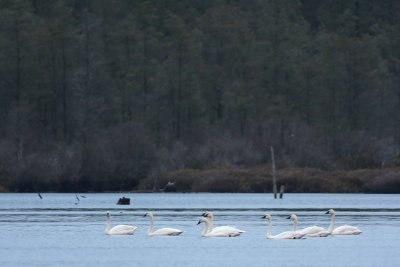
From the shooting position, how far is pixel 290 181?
77500 millimetres

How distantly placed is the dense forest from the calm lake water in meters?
25.8

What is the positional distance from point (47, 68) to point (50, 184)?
63.4 ft

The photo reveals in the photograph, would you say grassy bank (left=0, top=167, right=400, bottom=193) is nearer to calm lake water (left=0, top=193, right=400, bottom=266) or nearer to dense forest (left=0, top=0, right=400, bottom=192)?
dense forest (left=0, top=0, right=400, bottom=192)

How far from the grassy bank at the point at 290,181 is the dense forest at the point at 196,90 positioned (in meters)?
5.11

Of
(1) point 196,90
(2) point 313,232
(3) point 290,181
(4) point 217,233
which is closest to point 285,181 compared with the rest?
(3) point 290,181

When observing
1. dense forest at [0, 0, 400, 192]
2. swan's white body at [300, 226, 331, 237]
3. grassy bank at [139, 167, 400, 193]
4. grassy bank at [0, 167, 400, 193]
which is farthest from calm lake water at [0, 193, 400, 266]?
dense forest at [0, 0, 400, 192]

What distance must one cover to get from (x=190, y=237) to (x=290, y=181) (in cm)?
4111

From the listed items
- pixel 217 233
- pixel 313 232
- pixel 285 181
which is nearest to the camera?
pixel 313 232

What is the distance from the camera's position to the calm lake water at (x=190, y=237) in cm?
2894

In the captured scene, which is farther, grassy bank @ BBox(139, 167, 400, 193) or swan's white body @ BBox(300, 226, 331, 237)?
grassy bank @ BBox(139, 167, 400, 193)

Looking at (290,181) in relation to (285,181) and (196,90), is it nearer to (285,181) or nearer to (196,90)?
(285,181)

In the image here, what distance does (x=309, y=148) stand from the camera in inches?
3504

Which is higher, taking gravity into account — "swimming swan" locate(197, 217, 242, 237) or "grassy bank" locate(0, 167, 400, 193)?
"grassy bank" locate(0, 167, 400, 193)

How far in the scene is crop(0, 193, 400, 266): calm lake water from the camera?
2894cm
